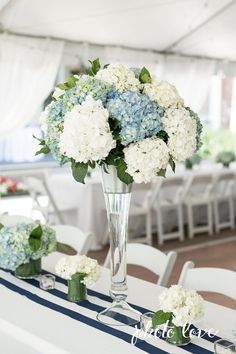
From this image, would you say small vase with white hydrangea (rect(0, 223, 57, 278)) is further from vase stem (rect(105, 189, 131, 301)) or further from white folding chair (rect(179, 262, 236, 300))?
white folding chair (rect(179, 262, 236, 300))

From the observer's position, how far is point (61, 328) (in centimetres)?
162

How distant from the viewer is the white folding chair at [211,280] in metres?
1.98

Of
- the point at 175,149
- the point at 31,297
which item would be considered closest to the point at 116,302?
the point at 31,297

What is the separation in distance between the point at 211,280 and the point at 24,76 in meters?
4.29

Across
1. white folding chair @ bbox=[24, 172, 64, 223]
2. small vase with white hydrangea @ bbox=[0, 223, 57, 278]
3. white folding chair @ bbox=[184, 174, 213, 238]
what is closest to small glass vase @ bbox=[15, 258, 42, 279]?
small vase with white hydrangea @ bbox=[0, 223, 57, 278]

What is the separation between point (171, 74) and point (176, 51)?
1.12ft

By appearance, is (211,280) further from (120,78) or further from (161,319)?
(120,78)

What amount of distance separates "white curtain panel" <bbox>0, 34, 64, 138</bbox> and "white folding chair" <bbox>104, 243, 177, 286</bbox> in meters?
3.60

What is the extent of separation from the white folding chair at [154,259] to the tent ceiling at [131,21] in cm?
314

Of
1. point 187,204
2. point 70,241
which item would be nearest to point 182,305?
point 70,241

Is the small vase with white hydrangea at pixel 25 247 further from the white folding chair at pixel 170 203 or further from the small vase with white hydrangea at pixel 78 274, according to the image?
the white folding chair at pixel 170 203

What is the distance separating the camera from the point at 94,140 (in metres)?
1.47

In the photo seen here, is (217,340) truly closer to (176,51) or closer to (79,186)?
(79,186)

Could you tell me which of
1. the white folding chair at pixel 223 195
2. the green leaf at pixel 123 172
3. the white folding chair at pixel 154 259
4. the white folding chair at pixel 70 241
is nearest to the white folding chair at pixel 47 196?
the white folding chair at pixel 223 195
